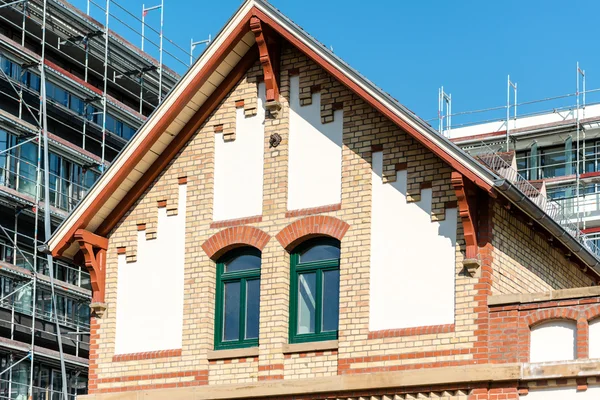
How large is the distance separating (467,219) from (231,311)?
16.2 ft

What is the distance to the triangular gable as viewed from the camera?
2106cm

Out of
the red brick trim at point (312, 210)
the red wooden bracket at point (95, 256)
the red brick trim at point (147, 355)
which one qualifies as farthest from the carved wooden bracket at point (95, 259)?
the red brick trim at point (312, 210)

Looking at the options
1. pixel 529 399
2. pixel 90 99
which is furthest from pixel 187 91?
pixel 90 99

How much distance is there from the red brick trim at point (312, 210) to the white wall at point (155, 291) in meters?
2.24

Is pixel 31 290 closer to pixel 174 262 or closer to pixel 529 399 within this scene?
pixel 174 262

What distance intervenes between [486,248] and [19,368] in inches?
1085

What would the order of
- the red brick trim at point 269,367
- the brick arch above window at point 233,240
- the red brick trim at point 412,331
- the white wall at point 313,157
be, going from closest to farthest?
the red brick trim at point 412,331 → the red brick trim at point 269,367 → the white wall at point 313,157 → the brick arch above window at point 233,240

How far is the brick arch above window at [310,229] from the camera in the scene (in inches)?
796

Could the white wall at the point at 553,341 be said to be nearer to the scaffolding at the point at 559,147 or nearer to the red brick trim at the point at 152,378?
the red brick trim at the point at 152,378

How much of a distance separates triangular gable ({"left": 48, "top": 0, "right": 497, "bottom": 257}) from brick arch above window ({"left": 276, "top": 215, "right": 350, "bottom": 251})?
2.41 m

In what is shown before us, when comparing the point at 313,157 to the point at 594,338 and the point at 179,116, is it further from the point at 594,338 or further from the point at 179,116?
the point at 594,338

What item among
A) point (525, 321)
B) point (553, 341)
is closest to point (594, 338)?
point (553, 341)

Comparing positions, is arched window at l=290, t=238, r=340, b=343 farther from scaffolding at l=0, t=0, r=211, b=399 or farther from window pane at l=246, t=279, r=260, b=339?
Result: scaffolding at l=0, t=0, r=211, b=399

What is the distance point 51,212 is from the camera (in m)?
44.9
